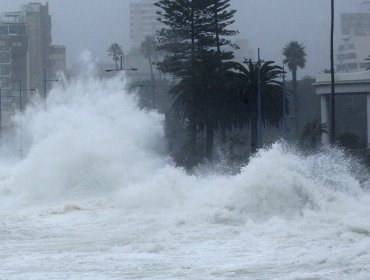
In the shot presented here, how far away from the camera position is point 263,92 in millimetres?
42000

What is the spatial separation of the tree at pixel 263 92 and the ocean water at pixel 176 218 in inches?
464

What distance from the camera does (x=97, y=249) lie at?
1560 centimetres

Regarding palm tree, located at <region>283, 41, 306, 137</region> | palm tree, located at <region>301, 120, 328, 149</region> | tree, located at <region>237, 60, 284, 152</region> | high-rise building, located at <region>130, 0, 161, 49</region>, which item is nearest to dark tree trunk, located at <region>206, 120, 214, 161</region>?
tree, located at <region>237, 60, 284, 152</region>

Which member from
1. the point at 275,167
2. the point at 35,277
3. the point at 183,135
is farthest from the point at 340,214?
the point at 183,135

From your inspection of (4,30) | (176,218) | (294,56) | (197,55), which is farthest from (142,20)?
(176,218)

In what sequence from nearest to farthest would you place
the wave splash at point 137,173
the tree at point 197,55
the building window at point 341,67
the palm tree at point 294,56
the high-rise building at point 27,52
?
the wave splash at point 137,173 → the tree at point 197,55 → the palm tree at point 294,56 → the high-rise building at point 27,52 → the building window at point 341,67

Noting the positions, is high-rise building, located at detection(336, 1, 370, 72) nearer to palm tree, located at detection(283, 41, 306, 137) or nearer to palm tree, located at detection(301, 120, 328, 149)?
palm tree, located at detection(283, 41, 306, 137)

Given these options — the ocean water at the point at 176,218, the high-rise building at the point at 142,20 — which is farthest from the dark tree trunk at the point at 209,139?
the high-rise building at the point at 142,20

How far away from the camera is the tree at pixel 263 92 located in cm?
4184

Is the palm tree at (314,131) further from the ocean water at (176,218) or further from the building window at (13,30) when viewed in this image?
the building window at (13,30)

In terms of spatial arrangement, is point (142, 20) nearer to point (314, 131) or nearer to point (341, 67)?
point (341, 67)

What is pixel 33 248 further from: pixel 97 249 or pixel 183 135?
pixel 183 135

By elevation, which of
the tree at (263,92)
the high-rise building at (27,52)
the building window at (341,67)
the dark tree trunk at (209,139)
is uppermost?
the high-rise building at (27,52)

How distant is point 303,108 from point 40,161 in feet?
129
